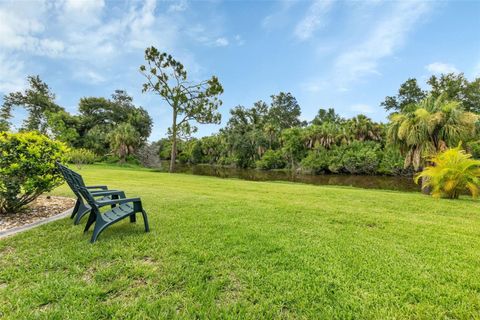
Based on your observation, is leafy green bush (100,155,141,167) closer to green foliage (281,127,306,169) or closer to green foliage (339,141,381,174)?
green foliage (281,127,306,169)

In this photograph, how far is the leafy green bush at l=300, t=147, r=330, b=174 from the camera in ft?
106

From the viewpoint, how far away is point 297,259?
8.34 ft

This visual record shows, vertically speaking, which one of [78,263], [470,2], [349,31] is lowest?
[78,263]

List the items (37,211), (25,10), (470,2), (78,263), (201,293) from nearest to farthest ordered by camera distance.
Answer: (201,293) < (78,263) < (37,211) < (25,10) < (470,2)

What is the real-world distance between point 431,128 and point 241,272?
11047 mm

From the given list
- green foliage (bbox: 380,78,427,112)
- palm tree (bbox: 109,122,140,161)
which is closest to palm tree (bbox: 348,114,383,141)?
green foliage (bbox: 380,78,427,112)

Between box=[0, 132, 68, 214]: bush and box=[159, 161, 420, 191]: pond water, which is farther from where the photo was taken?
box=[159, 161, 420, 191]: pond water

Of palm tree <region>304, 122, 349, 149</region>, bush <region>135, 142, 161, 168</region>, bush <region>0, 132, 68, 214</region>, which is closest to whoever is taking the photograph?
bush <region>0, 132, 68, 214</region>

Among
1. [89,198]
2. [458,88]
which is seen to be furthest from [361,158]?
[89,198]

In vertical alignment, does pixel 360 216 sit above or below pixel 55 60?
below

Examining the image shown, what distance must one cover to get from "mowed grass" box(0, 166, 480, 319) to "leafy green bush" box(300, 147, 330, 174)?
29.5m

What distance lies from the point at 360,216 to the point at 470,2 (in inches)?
401

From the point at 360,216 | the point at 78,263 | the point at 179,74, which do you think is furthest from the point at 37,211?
the point at 179,74

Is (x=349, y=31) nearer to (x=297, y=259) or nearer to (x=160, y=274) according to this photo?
(x=297, y=259)
